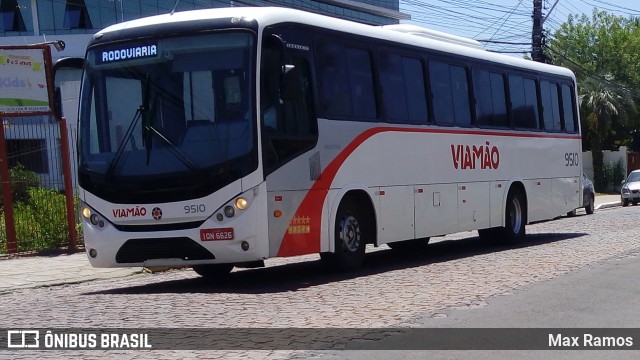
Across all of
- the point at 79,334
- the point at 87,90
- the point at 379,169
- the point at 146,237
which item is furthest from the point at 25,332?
the point at 379,169

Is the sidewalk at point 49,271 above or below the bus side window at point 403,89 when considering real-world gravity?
below

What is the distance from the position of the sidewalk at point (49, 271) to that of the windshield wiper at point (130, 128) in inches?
116

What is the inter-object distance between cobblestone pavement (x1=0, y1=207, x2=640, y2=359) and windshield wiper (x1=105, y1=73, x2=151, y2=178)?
164 centimetres

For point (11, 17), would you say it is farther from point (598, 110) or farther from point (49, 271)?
point (49, 271)

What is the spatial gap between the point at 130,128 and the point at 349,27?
3750mm

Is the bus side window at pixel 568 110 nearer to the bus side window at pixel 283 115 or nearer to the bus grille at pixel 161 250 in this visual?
the bus side window at pixel 283 115

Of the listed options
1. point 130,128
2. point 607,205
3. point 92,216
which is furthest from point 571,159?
point 607,205

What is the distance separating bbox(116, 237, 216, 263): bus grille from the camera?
40.1ft

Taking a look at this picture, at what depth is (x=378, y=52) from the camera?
15.1 metres

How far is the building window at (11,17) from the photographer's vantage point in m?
56.1

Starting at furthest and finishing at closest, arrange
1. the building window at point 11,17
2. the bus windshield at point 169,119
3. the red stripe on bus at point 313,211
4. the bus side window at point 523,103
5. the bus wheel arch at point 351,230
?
1. the building window at point 11,17
2. the bus side window at point 523,103
3. the bus wheel arch at point 351,230
4. the red stripe on bus at point 313,211
5. the bus windshield at point 169,119

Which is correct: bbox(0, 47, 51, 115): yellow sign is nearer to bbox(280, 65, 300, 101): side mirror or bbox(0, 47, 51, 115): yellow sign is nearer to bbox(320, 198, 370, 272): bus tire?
bbox(320, 198, 370, 272): bus tire

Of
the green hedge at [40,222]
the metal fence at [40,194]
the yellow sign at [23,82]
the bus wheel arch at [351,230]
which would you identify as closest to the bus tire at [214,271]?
the bus wheel arch at [351,230]

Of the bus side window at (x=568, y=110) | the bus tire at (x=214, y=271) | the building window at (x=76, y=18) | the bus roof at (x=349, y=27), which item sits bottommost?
the bus tire at (x=214, y=271)
